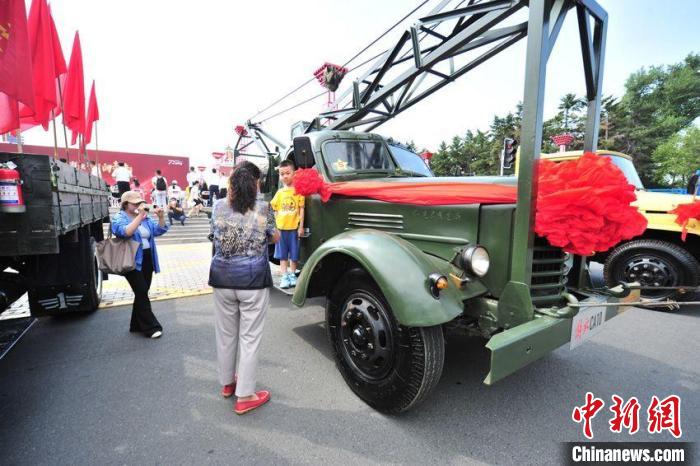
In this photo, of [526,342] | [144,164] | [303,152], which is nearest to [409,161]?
[303,152]

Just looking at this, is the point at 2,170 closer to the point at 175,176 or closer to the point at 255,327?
the point at 255,327

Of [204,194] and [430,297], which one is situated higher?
[204,194]

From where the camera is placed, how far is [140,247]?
11.6 ft

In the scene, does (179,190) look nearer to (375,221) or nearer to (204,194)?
(204,194)

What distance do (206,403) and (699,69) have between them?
65.7 m

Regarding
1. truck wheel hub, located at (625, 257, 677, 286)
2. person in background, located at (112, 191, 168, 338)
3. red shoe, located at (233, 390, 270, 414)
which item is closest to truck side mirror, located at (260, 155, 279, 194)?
person in background, located at (112, 191, 168, 338)

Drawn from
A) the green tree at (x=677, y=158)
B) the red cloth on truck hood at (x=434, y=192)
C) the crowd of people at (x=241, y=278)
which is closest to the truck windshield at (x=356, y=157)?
the red cloth on truck hood at (x=434, y=192)

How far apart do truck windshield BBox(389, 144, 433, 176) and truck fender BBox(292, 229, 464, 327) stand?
66.6 inches

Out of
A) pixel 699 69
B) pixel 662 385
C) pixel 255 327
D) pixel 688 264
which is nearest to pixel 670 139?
pixel 699 69

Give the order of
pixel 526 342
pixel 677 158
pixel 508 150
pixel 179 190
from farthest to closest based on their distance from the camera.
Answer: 1. pixel 677 158
2. pixel 179 190
3. pixel 508 150
4. pixel 526 342

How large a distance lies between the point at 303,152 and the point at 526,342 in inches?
106

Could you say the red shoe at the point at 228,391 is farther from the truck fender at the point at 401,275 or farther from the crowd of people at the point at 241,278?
the truck fender at the point at 401,275

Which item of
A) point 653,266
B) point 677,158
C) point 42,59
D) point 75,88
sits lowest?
point 653,266

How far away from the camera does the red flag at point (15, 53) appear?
8.76ft
